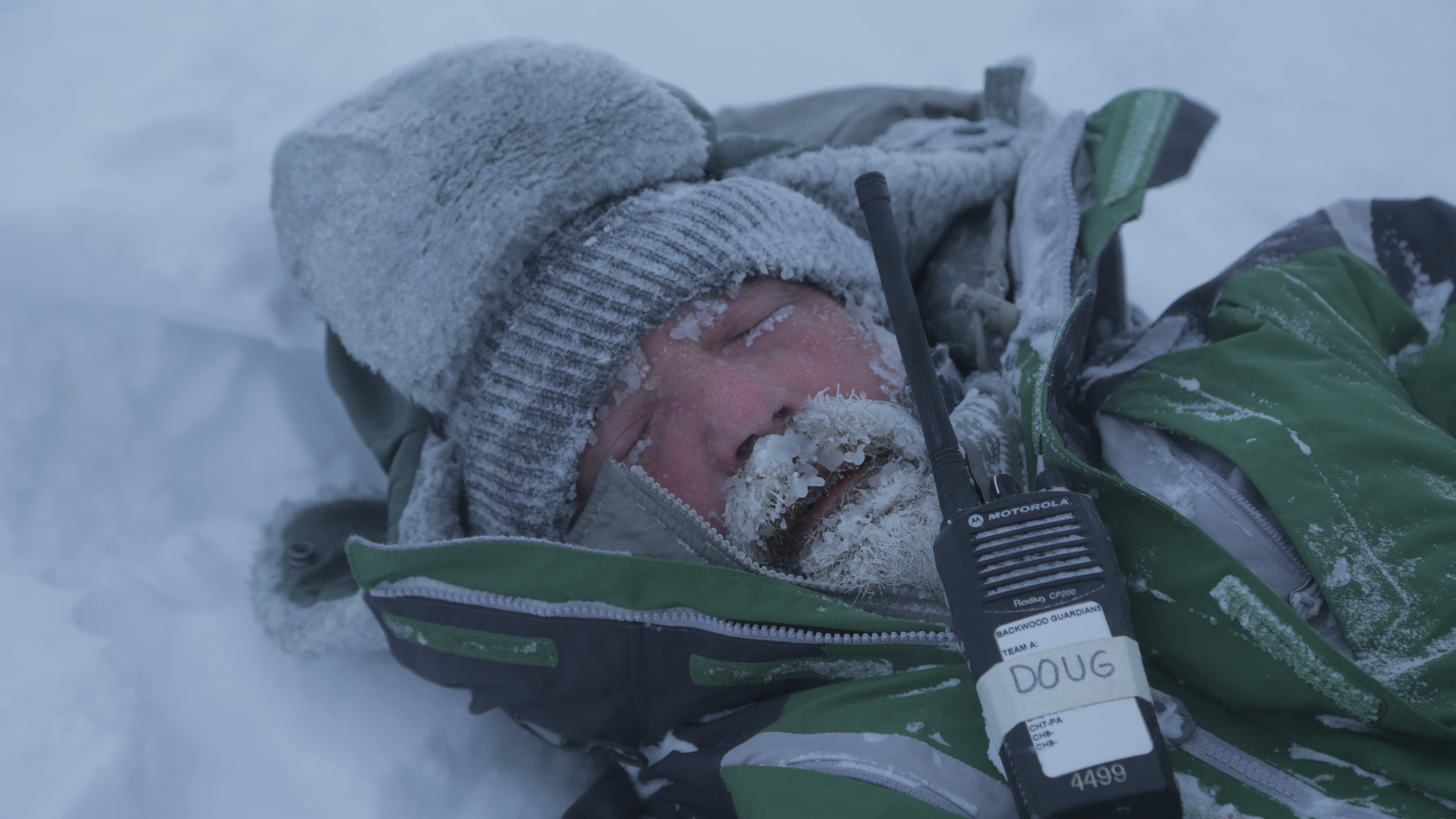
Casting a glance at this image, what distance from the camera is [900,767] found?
0.92m

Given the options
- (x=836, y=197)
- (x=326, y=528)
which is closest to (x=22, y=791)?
(x=326, y=528)

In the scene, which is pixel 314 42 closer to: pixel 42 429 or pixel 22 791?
pixel 42 429

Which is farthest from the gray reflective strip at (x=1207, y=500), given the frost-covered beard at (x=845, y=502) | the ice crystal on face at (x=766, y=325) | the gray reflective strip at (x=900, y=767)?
the ice crystal on face at (x=766, y=325)

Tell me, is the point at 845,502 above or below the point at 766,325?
below

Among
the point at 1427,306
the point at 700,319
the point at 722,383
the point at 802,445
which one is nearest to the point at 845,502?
the point at 802,445

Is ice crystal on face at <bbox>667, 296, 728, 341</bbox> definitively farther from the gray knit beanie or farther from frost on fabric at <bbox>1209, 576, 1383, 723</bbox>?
frost on fabric at <bbox>1209, 576, 1383, 723</bbox>

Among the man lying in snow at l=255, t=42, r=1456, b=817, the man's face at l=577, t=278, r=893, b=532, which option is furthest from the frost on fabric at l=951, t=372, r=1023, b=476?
the man's face at l=577, t=278, r=893, b=532

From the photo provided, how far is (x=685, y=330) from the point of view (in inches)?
49.6

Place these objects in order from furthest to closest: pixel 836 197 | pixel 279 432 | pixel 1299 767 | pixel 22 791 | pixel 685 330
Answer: pixel 279 432
pixel 836 197
pixel 685 330
pixel 22 791
pixel 1299 767

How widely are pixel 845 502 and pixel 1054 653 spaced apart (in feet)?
1.35

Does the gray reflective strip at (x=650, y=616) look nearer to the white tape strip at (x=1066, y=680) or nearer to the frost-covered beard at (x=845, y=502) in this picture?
the frost-covered beard at (x=845, y=502)

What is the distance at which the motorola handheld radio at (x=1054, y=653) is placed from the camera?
68 centimetres

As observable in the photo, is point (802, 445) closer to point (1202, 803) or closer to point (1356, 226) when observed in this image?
point (1202, 803)

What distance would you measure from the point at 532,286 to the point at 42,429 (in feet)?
3.04
